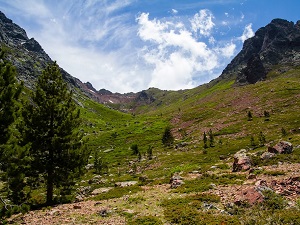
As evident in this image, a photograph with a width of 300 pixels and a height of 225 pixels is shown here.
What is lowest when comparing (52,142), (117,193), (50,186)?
(117,193)

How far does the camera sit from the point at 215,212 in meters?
15.2

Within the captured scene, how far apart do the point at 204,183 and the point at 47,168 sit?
1325cm

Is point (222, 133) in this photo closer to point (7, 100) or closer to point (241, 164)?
point (241, 164)

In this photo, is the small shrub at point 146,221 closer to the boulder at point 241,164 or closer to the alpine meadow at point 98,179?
the alpine meadow at point 98,179

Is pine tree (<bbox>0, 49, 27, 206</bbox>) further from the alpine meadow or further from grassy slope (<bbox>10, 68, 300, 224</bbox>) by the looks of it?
grassy slope (<bbox>10, 68, 300, 224</bbox>)

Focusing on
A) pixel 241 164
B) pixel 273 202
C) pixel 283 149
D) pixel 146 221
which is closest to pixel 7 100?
pixel 146 221

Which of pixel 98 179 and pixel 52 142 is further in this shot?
pixel 98 179

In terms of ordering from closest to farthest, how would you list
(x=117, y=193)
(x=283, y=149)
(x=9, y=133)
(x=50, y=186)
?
1. (x=9, y=133)
2. (x=117, y=193)
3. (x=50, y=186)
4. (x=283, y=149)

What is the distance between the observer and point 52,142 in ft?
77.2

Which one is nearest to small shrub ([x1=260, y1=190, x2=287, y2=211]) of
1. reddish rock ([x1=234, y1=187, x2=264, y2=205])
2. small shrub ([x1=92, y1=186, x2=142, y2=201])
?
reddish rock ([x1=234, y1=187, x2=264, y2=205])

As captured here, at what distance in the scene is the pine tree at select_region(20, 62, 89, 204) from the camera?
24000 mm

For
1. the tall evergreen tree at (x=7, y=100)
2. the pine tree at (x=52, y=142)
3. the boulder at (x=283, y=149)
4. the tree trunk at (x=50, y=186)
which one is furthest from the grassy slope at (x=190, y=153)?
the tall evergreen tree at (x=7, y=100)

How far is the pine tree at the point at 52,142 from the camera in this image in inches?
945

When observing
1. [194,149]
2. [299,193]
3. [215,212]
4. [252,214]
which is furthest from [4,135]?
[194,149]
